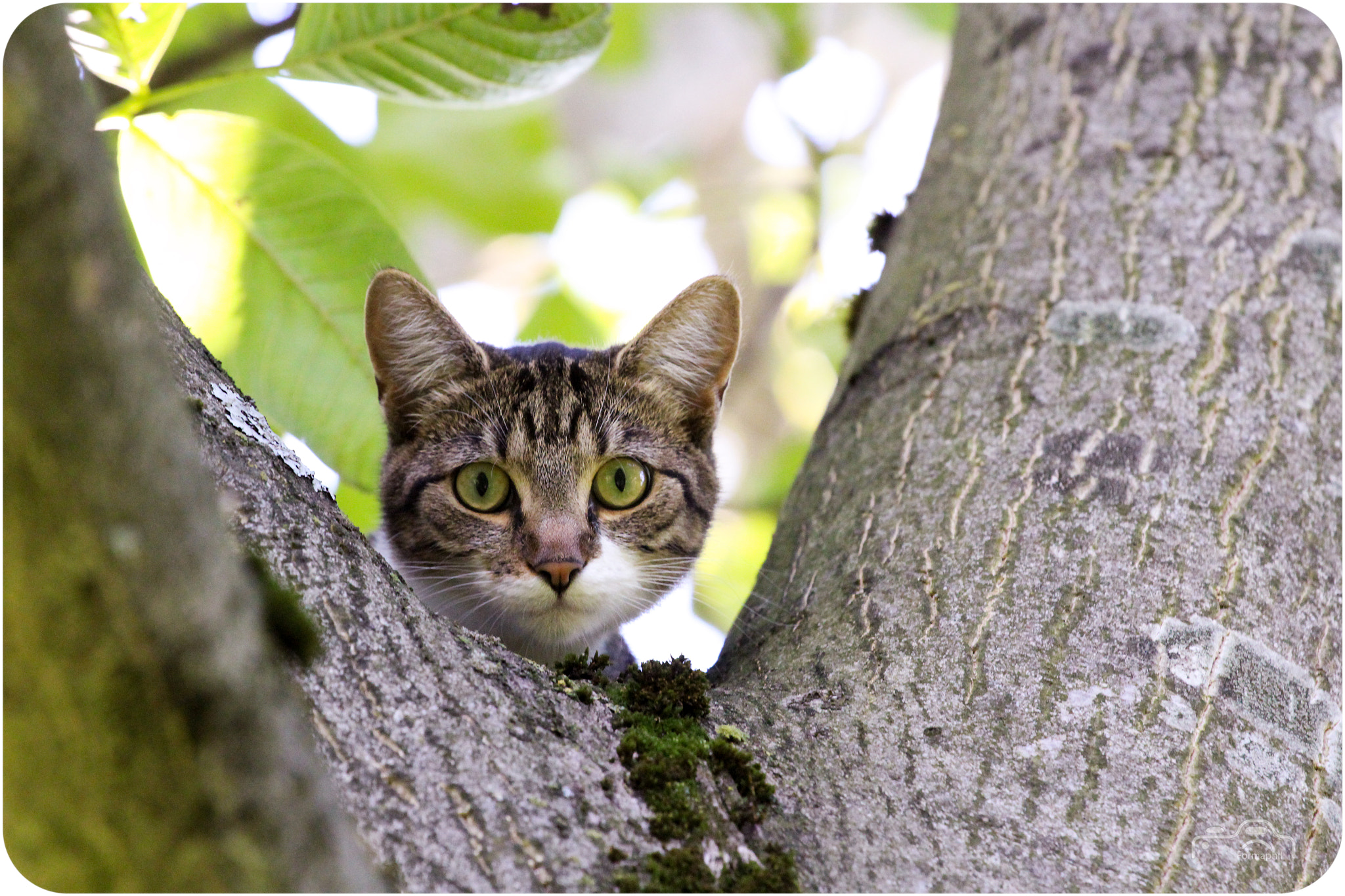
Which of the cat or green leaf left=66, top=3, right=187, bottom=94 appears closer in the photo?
green leaf left=66, top=3, right=187, bottom=94

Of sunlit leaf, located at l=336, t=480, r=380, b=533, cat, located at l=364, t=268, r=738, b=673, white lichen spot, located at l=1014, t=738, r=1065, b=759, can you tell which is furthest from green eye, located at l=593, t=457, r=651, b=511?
white lichen spot, located at l=1014, t=738, r=1065, b=759

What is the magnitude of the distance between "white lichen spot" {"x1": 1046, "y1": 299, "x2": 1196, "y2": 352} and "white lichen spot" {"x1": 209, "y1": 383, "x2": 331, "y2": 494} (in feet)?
6.20

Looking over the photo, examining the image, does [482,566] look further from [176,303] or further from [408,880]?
[408,880]

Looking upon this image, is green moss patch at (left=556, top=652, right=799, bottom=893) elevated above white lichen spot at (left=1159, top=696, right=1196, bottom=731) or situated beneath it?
Result: situated beneath

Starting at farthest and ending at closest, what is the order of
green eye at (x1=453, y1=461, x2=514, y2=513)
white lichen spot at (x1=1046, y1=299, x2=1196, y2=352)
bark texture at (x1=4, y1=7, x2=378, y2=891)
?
green eye at (x1=453, y1=461, x2=514, y2=513), white lichen spot at (x1=1046, y1=299, x2=1196, y2=352), bark texture at (x1=4, y1=7, x2=378, y2=891)

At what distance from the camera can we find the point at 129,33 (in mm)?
2148

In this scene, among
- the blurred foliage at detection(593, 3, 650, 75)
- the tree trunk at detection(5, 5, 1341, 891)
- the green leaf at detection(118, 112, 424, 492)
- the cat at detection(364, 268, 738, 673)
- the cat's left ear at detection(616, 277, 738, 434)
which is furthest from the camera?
the blurred foliage at detection(593, 3, 650, 75)

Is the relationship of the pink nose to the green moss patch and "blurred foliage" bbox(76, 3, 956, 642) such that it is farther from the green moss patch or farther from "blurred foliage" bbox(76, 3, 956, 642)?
the green moss patch

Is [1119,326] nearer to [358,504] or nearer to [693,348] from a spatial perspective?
[693,348]

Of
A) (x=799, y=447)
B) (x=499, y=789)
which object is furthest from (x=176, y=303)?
(x=799, y=447)

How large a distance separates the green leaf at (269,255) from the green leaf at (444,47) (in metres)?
0.24

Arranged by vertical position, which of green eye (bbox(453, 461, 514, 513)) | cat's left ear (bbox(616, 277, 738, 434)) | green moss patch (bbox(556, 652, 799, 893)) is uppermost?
cat's left ear (bbox(616, 277, 738, 434))

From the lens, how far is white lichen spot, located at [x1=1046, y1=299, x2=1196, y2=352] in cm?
258

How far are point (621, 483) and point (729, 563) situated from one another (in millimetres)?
699
